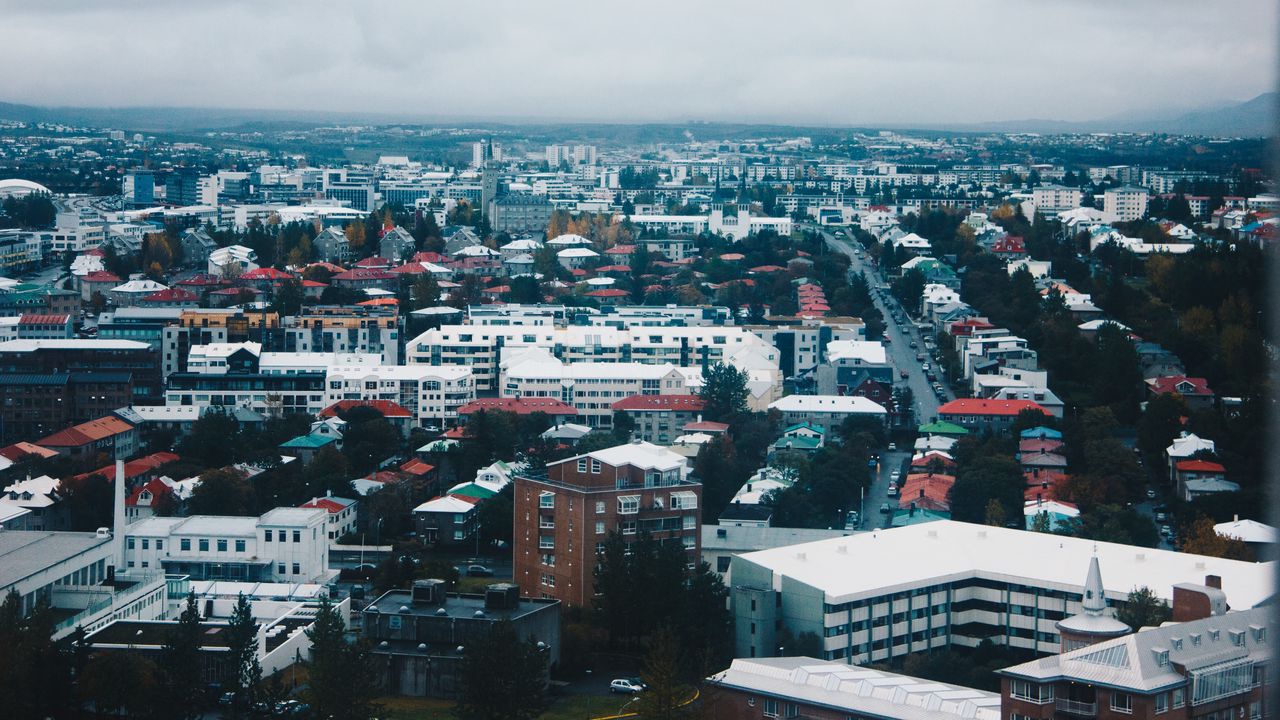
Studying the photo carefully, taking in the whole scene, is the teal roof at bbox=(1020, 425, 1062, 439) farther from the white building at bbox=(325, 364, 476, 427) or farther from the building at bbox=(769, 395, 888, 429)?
the white building at bbox=(325, 364, 476, 427)

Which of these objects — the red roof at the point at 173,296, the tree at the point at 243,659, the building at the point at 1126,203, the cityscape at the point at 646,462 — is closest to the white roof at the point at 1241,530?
the cityscape at the point at 646,462

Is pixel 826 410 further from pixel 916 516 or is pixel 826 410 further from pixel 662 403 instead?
pixel 916 516

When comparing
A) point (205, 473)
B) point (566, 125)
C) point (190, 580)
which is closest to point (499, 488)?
point (205, 473)

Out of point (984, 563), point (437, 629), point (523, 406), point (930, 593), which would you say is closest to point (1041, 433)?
point (523, 406)

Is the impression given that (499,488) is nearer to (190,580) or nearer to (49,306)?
(190,580)

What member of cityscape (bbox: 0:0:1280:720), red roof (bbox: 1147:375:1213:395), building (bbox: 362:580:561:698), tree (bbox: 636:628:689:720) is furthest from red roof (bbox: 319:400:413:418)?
tree (bbox: 636:628:689:720)
